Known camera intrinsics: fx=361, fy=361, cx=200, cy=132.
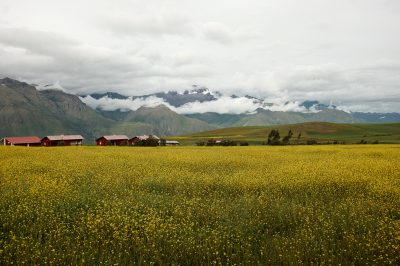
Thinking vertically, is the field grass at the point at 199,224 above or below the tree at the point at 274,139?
below

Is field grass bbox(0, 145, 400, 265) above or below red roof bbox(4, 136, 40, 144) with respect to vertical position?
below

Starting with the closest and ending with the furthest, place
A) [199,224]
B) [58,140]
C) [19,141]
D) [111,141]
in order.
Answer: [199,224] < [19,141] < [58,140] < [111,141]

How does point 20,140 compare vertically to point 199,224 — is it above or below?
above

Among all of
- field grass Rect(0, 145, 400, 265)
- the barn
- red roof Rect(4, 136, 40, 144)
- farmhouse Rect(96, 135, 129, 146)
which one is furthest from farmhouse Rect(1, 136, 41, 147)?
field grass Rect(0, 145, 400, 265)

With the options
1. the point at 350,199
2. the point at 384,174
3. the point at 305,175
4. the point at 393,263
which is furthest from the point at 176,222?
the point at 384,174

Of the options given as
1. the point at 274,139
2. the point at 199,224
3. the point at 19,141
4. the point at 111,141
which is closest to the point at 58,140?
the point at 19,141

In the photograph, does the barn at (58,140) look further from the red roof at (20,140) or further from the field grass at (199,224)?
the field grass at (199,224)

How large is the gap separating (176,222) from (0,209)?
20.5 feet

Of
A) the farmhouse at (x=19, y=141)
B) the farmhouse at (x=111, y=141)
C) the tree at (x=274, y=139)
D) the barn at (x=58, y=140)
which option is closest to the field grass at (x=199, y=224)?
the tree at (x=274, y=139)

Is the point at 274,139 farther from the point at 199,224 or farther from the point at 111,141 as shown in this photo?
the point at 199,224

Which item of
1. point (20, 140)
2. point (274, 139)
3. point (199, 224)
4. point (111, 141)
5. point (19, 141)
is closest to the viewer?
point (199, 224)

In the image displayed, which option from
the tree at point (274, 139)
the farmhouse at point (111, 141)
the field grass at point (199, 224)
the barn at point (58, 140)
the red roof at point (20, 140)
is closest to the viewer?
the field grass at point (199, 224)

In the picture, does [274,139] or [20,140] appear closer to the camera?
[274,139]

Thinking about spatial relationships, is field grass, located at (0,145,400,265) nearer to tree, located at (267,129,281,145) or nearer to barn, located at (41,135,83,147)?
tree, located at (267,129,281,145)
